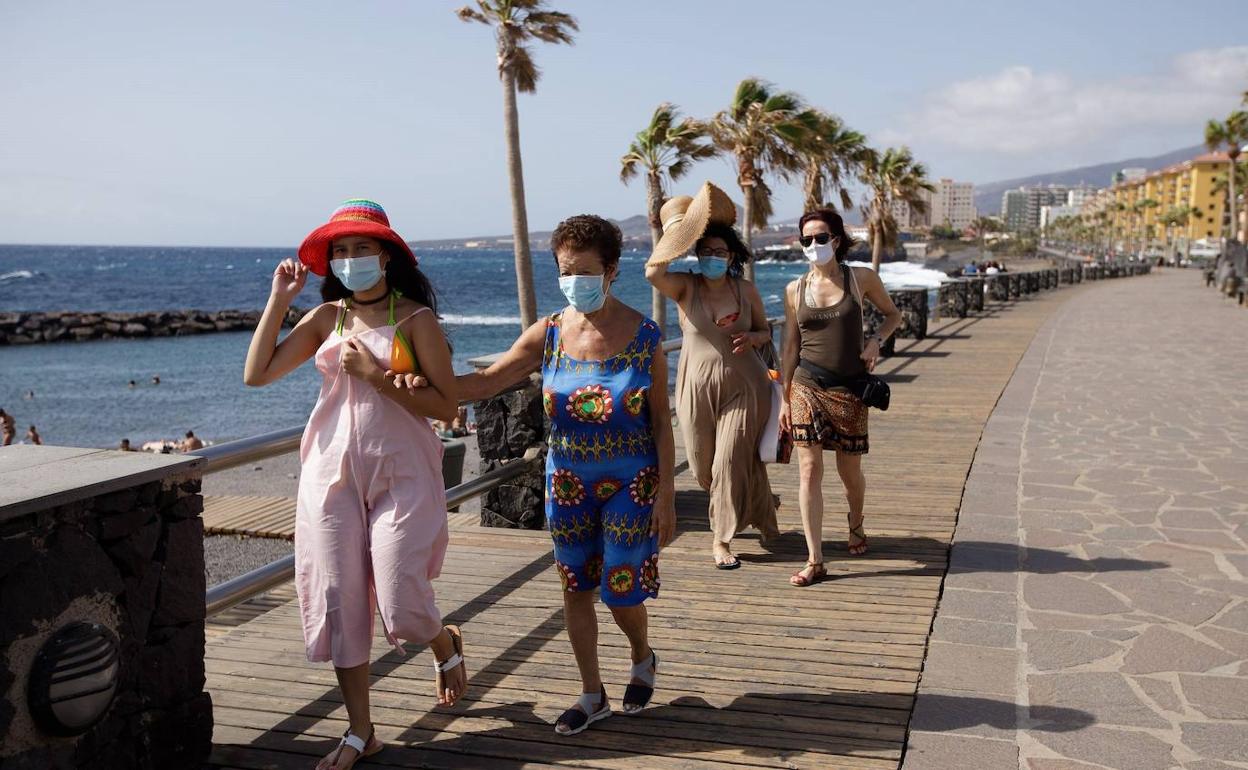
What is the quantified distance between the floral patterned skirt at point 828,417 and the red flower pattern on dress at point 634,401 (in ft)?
7.28

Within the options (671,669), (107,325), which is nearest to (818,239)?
(671,669)

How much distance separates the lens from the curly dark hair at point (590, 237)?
142 inches

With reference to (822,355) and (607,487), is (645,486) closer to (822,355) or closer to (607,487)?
(607,487)

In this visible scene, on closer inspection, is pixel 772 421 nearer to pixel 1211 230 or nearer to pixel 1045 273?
pixel 1045 273

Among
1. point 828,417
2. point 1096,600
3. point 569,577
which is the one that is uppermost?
point 828,417

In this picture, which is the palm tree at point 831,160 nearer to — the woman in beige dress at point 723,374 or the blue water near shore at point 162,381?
the blue water near shore at point 162,381

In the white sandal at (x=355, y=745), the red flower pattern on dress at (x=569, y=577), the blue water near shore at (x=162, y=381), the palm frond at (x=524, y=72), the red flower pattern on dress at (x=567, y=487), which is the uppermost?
the palm frond at (x=524, y=72)

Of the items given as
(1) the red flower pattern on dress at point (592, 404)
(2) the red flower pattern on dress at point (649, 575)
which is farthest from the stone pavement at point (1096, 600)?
(1) the red flower pattern on dress at point (592, 404)

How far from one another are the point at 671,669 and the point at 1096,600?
7.43 ft

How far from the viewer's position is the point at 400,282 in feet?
11.7

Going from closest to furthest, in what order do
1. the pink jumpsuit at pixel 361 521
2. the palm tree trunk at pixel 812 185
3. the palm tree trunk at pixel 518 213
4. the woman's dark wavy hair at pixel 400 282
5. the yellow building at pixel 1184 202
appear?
the pink jumpsuit at pixel 361 521 < the woman's dark wavy hair at pixel 400 282 < the palm tree trunk at pixel 518 213 < the palm tree trunk at pixel 812 185 < the yellow building at pixel 1184 202

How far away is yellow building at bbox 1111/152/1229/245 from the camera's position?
476 ft

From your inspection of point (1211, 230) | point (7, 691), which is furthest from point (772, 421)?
point (1211, 230)

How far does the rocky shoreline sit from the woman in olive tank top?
2267 inches
